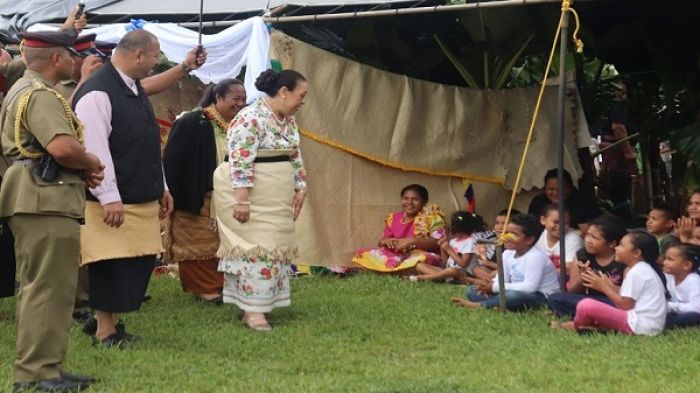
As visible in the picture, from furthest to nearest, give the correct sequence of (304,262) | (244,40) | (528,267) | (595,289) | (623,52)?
1. (623,52)
2. (304,262)
3. (244,40)
4. (528,267)
5. (595,289)

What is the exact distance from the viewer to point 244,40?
27.1 ft

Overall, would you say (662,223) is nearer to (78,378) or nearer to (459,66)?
(459,66)

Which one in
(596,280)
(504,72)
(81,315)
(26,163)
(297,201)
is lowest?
(81,315)

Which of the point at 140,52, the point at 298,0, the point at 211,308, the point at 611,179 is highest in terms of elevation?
the point at 298,0

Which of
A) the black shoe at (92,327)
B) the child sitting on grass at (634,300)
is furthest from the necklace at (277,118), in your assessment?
the child sitting on grass at (634,300)

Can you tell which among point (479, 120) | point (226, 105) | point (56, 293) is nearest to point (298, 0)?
point (226, 105)

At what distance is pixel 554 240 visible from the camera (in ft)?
24.3

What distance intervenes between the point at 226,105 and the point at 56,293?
275 centimetres

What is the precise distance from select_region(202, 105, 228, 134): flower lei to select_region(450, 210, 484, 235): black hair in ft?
7.18

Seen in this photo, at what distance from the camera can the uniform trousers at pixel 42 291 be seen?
4.78 m

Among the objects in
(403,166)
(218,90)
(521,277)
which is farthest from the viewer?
(403,166)

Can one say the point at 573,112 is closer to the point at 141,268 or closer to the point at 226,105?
the point at 226,105

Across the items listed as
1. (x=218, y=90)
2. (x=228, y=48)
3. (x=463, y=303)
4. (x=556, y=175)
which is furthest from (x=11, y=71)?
(x=556, y=175)

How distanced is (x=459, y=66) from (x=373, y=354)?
411cm
